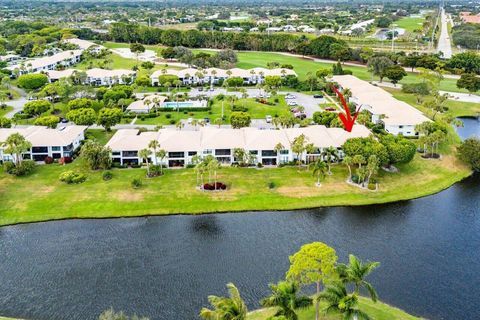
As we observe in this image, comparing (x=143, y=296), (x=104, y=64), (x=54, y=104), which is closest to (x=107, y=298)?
(x=143, y=296)

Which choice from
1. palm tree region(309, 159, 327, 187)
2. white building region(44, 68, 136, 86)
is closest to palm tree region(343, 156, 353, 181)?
palm tree region(309, 159, 327, 187)

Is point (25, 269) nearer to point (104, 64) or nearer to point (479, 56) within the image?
point (104, 64)

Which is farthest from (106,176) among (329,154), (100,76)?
(100,76)

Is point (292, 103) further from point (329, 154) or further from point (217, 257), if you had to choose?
point (217, 257)

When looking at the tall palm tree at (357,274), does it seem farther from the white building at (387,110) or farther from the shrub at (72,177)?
the white building at (387,110)

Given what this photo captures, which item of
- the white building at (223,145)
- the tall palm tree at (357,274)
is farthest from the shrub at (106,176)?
the tall palm tree at (357,274)
